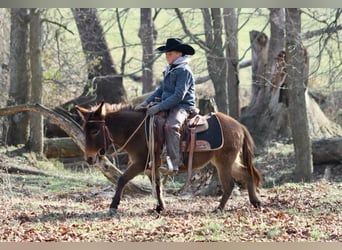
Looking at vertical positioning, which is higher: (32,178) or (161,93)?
(161,93)

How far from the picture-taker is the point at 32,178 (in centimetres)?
1479

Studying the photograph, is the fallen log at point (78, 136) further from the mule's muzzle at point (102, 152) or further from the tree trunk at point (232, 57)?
the tree trunk at point (232, 57)

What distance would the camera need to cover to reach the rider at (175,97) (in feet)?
33.1

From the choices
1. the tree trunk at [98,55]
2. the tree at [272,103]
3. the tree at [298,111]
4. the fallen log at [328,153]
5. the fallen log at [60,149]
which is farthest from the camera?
the tree trunk at [98,55]

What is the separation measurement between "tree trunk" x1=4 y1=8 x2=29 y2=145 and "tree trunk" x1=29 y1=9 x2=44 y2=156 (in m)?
0.50

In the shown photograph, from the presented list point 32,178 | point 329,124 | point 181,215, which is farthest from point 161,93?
point 329,124

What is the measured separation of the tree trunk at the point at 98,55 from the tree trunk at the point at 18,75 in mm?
2606

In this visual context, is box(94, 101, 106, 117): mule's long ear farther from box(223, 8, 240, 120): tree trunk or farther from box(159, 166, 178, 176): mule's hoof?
box(223, 8, 240, 120): tree trunk

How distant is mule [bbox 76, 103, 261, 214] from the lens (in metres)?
10.2

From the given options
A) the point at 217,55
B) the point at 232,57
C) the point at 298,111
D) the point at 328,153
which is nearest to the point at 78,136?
the point at 298,111

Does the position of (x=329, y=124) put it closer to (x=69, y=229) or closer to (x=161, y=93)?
(x=161, y=93)

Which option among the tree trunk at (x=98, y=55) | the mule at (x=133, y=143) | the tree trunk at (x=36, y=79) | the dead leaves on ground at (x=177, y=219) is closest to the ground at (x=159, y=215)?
the dead leaves on ground at (x=177, y=219)

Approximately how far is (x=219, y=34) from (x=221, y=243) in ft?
32.7

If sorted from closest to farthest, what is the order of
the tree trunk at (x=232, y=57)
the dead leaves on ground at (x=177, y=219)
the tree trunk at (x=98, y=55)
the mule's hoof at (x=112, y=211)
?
the dead leaves on ground at (x=177, y=219) → the mule's hoof at (x=112, y=211) → the tree trunk at (x=232, y=57) → the tree trunk at (x=98, y=55)
